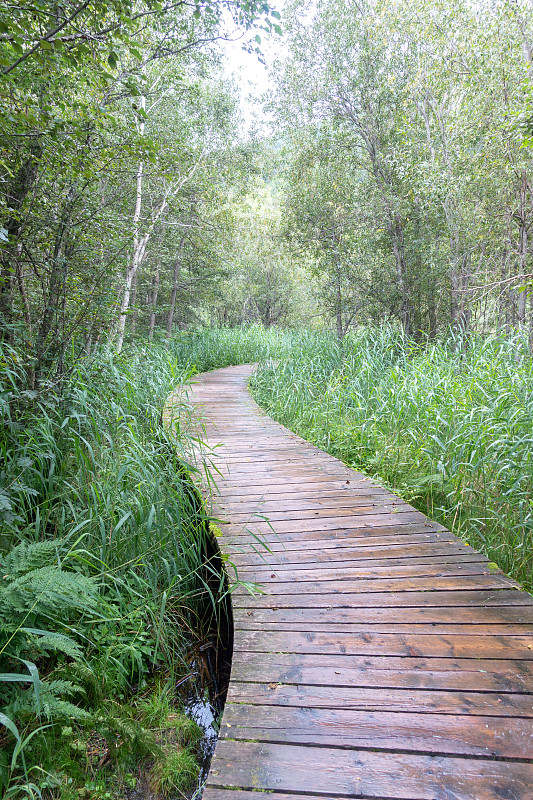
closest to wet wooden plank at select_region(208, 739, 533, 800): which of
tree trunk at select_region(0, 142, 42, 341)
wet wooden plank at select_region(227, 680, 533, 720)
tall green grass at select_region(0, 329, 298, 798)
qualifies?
wet wooden plank at select_region(227, 680, 533, 720)

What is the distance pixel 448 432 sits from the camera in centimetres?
391

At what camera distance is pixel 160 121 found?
30.8 ft

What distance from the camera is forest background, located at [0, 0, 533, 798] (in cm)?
206

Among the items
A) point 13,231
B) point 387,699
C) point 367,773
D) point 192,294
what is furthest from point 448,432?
point 192,294

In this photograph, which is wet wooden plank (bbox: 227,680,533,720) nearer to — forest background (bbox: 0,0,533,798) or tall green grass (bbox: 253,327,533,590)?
forest background (bbox: 0,0,533,798)

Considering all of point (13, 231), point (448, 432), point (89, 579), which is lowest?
point (89, 579)

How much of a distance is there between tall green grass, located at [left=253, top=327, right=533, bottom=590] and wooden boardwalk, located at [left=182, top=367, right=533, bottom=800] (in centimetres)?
60

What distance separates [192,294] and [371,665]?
12.8 m

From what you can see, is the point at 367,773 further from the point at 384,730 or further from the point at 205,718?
the point at 205,718

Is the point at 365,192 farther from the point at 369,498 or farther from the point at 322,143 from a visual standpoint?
the point at 369,498

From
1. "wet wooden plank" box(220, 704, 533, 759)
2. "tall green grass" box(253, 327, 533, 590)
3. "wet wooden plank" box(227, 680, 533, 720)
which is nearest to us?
"wet wooden plank" box(220, 704, 533, 759)

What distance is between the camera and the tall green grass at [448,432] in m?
3.15

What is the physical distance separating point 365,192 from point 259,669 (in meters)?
9.59

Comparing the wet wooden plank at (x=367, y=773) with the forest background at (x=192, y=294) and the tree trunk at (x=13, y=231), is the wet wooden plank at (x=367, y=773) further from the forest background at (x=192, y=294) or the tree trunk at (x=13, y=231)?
the tree trunk at (x=13, y=231)
